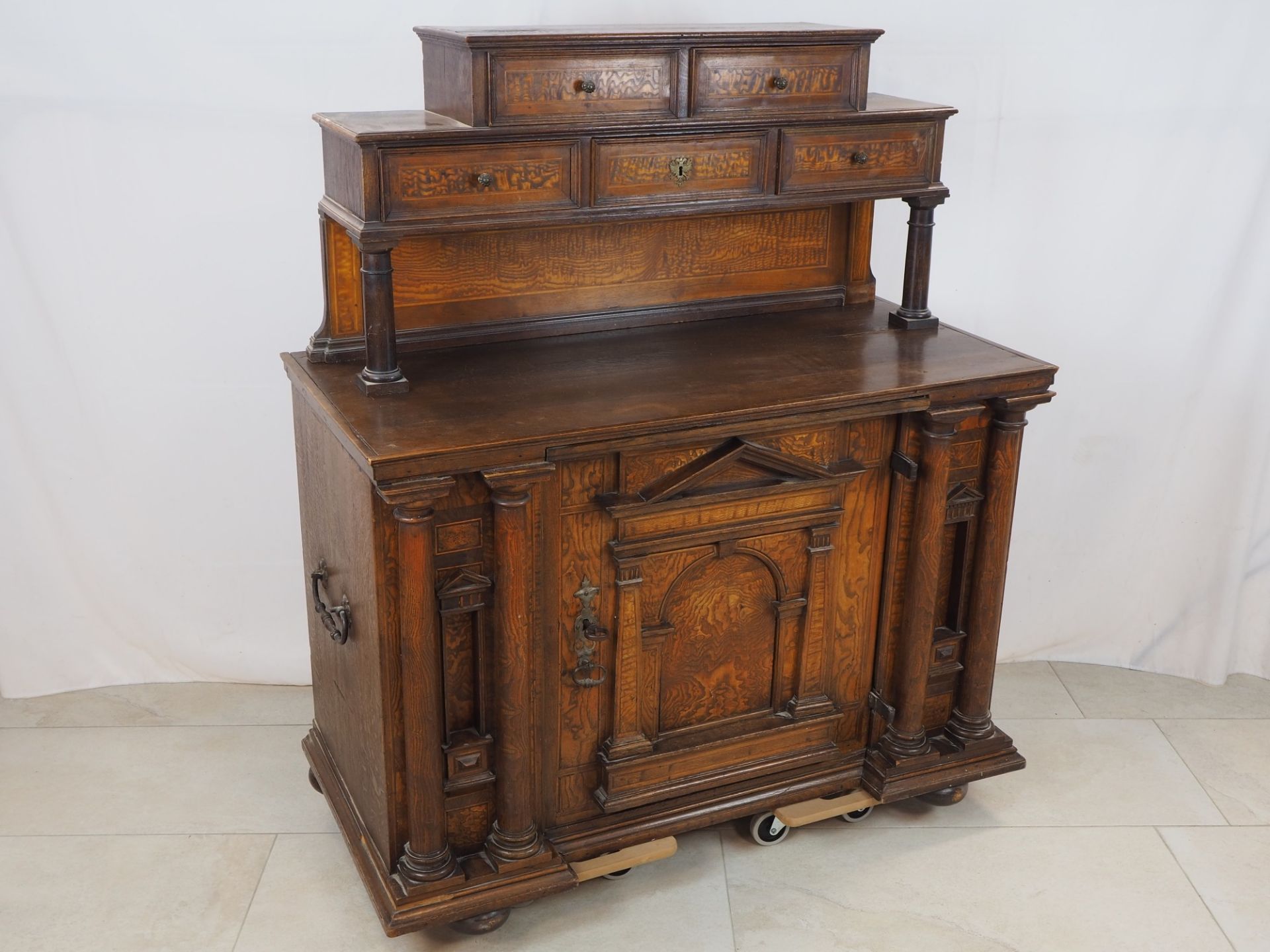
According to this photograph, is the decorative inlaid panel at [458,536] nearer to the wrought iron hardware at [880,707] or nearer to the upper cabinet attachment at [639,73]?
the upper cabinet attachment at [639,73]

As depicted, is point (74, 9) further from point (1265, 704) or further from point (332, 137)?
point (1265, 704)

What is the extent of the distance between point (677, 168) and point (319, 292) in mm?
1090

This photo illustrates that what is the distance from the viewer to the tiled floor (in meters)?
2.81

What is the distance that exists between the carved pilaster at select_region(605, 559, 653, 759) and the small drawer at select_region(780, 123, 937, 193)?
33.3 inches

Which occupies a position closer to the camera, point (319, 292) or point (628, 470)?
point (628, 470)

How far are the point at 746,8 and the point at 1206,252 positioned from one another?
1357 millimetres

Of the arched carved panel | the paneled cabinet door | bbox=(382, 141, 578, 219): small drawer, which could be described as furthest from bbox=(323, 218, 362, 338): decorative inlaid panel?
the arched carved panel

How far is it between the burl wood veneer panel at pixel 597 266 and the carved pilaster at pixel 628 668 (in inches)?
25.5

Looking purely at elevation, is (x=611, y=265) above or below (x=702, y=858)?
above

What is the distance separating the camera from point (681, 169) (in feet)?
8.87

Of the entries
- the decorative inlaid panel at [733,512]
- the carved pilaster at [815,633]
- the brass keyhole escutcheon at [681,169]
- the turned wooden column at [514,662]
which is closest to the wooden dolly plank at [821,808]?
the carved pilaster at [815,633]

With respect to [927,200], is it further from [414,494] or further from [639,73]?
[414,494]

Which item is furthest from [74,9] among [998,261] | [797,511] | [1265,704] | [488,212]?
[1265,704]

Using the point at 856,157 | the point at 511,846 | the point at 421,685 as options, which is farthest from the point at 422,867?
the point at 856,157
